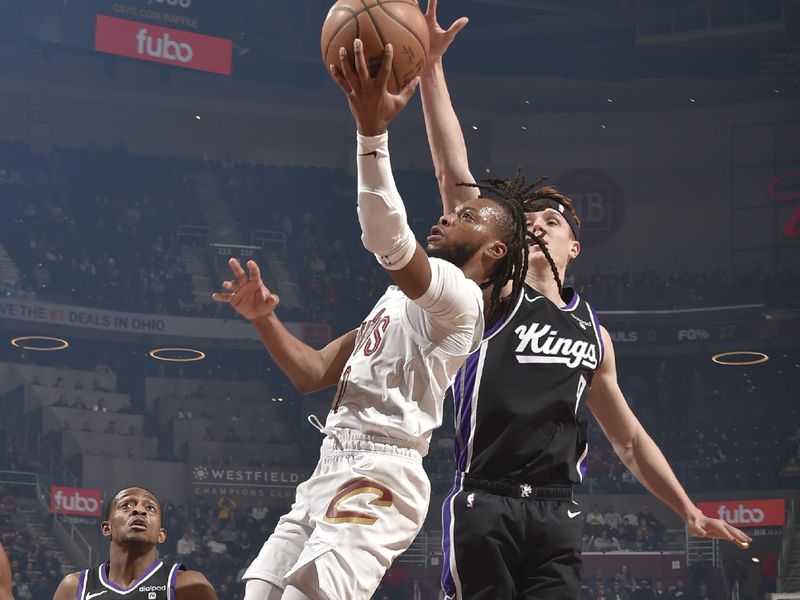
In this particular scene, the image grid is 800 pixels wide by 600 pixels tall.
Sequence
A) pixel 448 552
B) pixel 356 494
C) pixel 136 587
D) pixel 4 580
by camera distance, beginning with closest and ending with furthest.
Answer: pixel 356 494 < pixel 448 552 < pixel 4 580 < pixel 136 587

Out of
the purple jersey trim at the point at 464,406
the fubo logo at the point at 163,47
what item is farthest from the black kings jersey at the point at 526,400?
the fubo logo at the point at 163,47

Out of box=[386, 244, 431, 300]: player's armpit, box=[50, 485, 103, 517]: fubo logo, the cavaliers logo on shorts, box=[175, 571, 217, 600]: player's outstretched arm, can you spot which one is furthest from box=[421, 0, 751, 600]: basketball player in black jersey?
box=[50, 485, 103, 517]: fubo logo

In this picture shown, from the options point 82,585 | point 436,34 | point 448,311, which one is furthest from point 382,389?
point 82,585

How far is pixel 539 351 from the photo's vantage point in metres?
3.87

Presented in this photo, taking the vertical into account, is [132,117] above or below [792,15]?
below

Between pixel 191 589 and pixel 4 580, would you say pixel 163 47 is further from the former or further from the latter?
pixel 4 580

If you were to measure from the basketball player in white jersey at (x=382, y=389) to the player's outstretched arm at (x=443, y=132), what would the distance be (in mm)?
861

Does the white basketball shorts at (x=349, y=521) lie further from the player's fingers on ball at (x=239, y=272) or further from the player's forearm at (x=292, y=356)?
the player's fingers on ball at (x=239, y=272)

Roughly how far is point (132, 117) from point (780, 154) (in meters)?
13.8

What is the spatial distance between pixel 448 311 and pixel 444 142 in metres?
1.49

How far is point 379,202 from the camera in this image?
259 centimetres

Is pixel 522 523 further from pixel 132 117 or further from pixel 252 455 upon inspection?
pixel 132 117

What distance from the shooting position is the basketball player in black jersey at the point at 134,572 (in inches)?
208

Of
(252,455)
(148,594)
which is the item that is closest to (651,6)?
(252,455)
